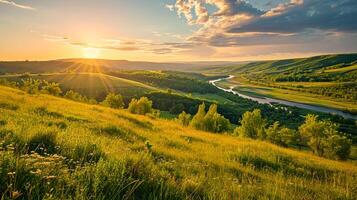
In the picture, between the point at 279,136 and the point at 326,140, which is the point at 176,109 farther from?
the point at 326,140

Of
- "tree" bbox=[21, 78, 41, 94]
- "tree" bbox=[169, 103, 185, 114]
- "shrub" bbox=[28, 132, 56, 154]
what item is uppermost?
"shrub" bbox=[28, 132, 56, 154]

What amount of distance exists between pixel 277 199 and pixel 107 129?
10.7 m

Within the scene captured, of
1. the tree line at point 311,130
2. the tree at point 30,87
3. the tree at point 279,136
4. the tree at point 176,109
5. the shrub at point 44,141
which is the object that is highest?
the shrub at point 44,141

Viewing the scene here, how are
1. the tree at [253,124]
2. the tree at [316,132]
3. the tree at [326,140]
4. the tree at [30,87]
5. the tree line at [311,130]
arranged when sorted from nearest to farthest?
1. the tree at [30,87]
2. the tree at [326,140]
3. the tree line at [311,130]
4. the tree at [316,132]
5. the tree at [253,124]

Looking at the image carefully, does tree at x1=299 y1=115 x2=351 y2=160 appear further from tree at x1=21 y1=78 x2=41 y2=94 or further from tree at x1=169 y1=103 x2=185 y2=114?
tree at x1=169 y1=103 x2=185 y2=114

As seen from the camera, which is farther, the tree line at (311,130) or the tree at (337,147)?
the tree line at (311,130)

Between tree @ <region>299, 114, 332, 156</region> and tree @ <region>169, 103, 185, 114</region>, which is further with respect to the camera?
tree @ <region>169, 103, 185, 114</region>

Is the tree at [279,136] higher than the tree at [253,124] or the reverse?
the reverse

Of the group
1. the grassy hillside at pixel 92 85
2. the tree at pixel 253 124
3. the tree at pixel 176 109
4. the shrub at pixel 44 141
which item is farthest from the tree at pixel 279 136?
the grassy hillside at pixel 92 85

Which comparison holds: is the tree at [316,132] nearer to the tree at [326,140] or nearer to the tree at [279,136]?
→ the tree at [326,140]

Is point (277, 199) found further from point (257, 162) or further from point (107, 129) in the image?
point (107, 129)

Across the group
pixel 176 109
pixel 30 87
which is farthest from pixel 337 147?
pixel 176 109

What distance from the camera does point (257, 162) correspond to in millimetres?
12273

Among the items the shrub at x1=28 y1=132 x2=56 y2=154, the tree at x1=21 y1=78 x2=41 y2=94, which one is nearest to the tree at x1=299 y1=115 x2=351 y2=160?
the tree at x1=21 y1=78 x2=41 y2=94
